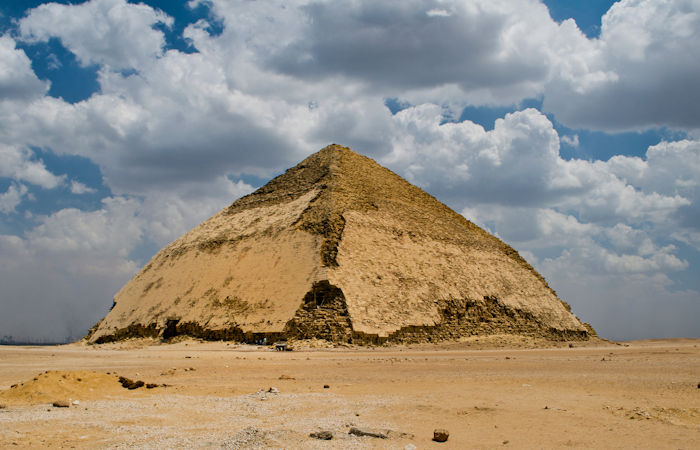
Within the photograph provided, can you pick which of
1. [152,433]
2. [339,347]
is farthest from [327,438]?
[339,347]

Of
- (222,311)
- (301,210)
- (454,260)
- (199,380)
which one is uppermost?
(301,210)

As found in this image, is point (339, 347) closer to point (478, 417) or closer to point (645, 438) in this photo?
point (478, 417)

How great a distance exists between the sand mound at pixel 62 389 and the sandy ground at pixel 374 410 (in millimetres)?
26

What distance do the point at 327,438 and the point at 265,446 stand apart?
82cm

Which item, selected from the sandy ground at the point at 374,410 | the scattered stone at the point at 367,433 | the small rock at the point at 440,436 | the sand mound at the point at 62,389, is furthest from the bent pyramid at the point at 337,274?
the small rock at the point at 440,436

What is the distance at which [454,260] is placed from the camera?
1565 inches

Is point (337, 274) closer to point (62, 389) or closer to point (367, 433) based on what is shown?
point (62, 389)

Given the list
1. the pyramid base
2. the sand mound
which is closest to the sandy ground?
the sand mound

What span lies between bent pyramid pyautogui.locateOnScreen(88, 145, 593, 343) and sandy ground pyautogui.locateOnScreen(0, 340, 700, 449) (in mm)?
15409

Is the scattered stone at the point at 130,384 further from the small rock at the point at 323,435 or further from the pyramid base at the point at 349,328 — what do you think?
the pyramid base at the point at 349,328

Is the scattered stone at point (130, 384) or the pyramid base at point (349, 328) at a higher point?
the pyramid base at point (349, 328)

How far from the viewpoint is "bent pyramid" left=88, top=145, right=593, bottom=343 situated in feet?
99.1

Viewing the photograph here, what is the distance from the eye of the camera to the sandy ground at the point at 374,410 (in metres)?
6.64

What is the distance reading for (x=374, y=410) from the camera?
8.70m
